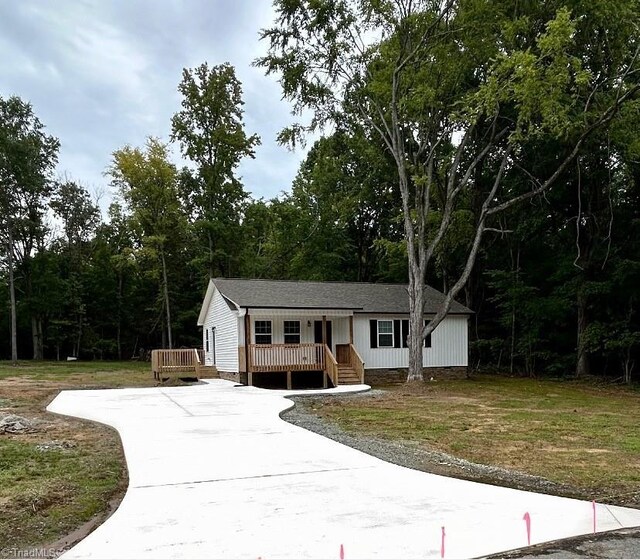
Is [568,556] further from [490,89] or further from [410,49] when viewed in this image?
[410,49]

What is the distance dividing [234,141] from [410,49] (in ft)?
55.2

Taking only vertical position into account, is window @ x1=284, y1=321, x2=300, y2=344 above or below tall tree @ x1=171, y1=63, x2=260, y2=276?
below

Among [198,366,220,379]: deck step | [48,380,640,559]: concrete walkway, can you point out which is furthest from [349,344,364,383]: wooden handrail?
[48,380,640,559]: concrete walkway

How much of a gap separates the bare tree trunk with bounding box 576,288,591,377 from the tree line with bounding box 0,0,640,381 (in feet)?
0.27

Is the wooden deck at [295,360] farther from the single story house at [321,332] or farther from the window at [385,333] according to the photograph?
the window at [385,333]

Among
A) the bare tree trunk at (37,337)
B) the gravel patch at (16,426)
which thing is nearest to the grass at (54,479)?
the gravel patch at (16,426)

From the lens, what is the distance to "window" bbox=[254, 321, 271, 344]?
18.9 m

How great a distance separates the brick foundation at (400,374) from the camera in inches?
806

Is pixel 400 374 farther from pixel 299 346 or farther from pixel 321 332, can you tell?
pixel 299 346

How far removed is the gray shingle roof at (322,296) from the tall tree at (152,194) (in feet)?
46.9

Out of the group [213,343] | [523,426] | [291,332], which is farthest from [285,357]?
[523,426]

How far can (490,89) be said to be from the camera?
48.9 ft

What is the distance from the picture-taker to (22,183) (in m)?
32.8

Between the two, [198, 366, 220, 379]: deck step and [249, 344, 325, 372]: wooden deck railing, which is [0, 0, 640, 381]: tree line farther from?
[198, 366, 220, 379]: deck step
